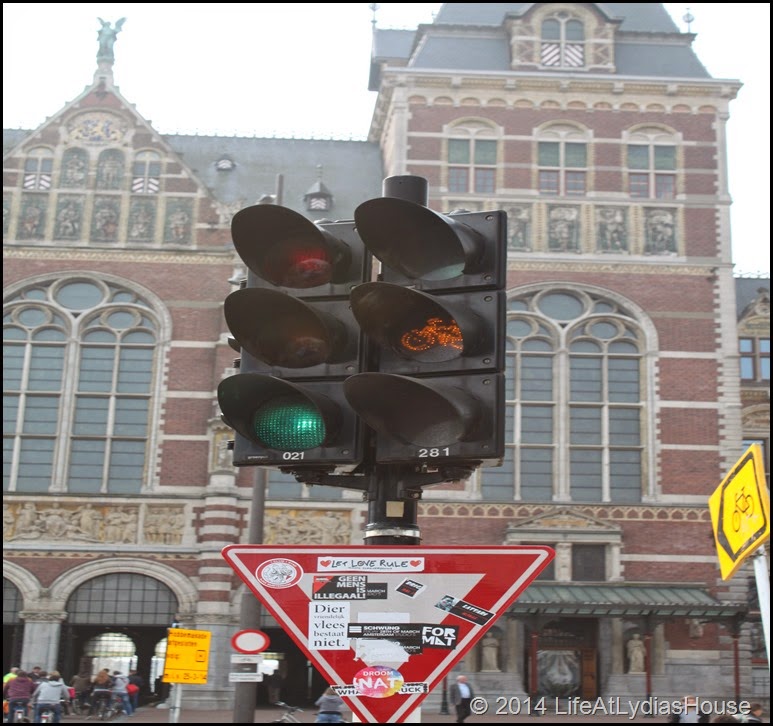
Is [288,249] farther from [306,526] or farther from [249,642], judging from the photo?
[306,526]

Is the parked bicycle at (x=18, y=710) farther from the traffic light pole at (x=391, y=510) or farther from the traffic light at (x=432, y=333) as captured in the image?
the traffic light at (x=432, y=333)

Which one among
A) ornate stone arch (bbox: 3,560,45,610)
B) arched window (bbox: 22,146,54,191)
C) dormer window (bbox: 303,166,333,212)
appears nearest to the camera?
ornate stone arch (bbox: 3,560,45,610)

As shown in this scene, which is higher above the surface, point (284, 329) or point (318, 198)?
point (318, 198)

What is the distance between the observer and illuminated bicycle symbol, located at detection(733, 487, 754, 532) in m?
7.39

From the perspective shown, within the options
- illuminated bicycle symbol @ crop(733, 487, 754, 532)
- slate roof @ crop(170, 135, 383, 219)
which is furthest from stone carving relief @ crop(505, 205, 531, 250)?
illuminated bicycle symbol @ crop(733, 487, 754, 532)

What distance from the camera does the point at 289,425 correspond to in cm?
476

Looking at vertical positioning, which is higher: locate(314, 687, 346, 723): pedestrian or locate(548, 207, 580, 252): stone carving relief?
locate(548, 207, 580, 252): stone carving relief

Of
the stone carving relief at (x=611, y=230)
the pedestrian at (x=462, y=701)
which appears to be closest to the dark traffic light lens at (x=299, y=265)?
the pedestrian at (x=462, y=701)

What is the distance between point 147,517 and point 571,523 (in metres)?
10.9

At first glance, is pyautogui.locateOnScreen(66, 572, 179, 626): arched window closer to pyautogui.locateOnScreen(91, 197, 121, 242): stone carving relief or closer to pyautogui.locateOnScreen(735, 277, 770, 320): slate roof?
pyautogui.locateOnScreen(91, 197, 121, 242): stone carving relief

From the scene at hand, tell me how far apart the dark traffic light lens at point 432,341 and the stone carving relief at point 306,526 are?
80.7 ft

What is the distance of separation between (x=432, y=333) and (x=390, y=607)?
3.73 ft

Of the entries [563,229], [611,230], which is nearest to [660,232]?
[611,230]

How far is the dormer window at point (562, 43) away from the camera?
3275 cm
